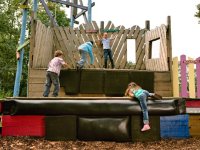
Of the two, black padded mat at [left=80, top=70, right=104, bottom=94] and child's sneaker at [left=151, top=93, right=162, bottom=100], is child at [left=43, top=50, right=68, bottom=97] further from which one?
child's sneaker at [left=151, top=93, right=162, bottom=100]

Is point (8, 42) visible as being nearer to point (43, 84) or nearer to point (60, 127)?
point (43, 84)

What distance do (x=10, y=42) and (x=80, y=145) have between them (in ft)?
70.7

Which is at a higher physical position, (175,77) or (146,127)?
(175,77)

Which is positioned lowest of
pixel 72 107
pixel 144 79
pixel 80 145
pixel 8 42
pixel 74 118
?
pixel 80 145

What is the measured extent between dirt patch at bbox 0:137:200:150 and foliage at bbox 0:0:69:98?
733 inches

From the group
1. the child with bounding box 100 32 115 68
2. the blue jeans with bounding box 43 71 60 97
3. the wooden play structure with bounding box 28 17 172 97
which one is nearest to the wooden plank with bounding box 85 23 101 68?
the wooden play structure with bounding box 28 17 172 97

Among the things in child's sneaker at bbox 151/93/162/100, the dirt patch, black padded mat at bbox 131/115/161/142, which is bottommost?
the dirt patch

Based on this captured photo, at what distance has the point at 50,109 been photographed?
5719 mm

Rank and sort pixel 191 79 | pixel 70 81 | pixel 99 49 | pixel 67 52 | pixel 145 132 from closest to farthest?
pixel 145 132 < pixel 70 81 < pixel 191 79 < pixel 67 52 < pixel 99 49

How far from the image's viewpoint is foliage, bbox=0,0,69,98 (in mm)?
25484

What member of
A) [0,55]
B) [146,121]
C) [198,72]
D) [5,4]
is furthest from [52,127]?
[5,4]

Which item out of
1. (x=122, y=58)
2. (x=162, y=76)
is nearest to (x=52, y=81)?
(x=162, y=76)

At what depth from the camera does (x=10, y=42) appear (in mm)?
25703

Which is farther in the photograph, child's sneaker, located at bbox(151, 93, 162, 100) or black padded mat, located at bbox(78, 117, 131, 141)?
child's sneaker, located at bbox(151, 93, 162, 100)
